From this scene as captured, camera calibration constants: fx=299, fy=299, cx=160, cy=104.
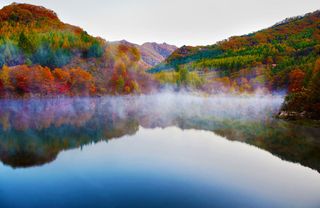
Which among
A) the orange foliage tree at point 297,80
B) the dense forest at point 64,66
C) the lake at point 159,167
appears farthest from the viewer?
the dense forest at point 64,66

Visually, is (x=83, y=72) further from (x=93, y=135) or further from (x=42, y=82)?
(x=93, y=135)

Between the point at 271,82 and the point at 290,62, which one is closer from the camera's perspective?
the point at 271,82

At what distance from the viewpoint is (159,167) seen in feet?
89.4

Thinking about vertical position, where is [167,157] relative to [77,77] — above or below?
below

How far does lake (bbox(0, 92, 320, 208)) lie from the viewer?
20.1m

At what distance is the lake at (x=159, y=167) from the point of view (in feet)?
66.1

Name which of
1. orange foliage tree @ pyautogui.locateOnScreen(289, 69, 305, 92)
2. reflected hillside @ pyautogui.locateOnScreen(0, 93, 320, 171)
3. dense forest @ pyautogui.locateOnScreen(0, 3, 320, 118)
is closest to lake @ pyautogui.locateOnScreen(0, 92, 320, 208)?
reflected hillside @ pyautogui.locateOnScreen(0, 93, 320, 171)

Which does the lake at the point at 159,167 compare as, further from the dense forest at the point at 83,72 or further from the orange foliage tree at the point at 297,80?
the orange foliage tree at the point at 297,80

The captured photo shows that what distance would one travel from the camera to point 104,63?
146 m

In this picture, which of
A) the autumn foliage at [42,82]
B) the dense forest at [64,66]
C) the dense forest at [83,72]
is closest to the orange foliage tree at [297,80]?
the dense forest at [83,72]

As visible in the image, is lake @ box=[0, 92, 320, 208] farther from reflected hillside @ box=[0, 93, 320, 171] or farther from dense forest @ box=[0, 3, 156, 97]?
dense forest @ box=[0, 3, 156, 97]

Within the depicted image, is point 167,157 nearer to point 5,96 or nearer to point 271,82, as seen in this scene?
point 5,96

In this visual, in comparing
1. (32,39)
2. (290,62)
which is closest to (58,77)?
(32,39)

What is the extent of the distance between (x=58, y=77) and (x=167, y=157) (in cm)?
9255
